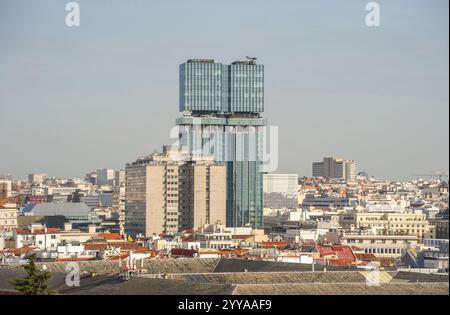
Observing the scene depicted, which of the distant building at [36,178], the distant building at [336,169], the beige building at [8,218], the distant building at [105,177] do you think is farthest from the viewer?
the distant building at [336,169]

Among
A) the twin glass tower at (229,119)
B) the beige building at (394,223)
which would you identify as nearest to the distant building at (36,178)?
the twin glass tower at (229,119)

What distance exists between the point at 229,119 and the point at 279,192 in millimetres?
22785

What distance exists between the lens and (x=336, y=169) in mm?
170875

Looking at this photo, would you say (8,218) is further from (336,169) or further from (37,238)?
(336,169)

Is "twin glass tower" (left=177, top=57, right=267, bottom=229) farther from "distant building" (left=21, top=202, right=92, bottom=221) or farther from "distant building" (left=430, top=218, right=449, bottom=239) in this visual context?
"distant building" (left=430, top=218, right=449, bottom=239)

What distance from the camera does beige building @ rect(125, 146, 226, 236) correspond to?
301 feet

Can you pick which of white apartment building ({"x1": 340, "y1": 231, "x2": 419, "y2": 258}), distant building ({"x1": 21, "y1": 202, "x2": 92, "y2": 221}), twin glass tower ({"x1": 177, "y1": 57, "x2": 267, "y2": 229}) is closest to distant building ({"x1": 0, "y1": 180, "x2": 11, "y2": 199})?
distant building ({"x1": 21, "y1": 202, "x2": 92, "y2": 221})

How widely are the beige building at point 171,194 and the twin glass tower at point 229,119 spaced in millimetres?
11109

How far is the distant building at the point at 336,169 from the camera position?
170 meters

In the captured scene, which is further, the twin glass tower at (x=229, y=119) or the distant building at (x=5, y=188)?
the distant building at (x=5, y=188)

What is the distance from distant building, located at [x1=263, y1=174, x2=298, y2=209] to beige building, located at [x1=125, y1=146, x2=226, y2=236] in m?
35.6

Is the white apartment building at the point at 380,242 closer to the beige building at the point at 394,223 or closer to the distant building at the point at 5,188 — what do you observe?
the beige building at the point at 394,223
